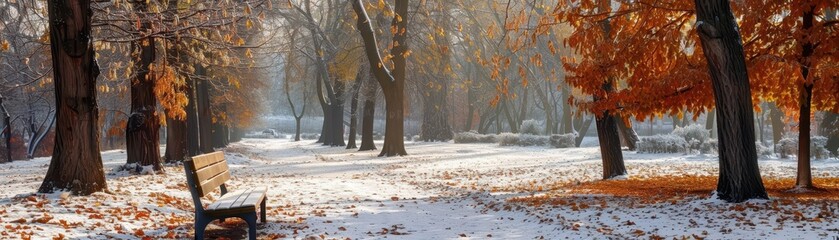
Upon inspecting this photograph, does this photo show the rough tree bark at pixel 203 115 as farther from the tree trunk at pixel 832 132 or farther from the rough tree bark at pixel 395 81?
the tree trunk at pixel 832 132

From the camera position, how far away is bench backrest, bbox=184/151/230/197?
6.64 meters

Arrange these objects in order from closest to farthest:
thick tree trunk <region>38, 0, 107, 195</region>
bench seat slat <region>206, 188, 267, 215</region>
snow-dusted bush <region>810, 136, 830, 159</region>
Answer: bench seat slat <region>206, 188, 267, 215</region>, thick tree trunk <region>38, 0, 107, 195</region>, snow-dusted bush <region>810, 136, 830, 159</region>

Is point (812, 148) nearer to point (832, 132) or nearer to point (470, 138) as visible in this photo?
point (832, 132)

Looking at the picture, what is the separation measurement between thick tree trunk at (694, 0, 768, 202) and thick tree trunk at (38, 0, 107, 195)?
296 inches

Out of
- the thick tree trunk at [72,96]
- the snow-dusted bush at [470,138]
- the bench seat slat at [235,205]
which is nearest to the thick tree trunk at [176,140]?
the thick tree trunk at [72,96]

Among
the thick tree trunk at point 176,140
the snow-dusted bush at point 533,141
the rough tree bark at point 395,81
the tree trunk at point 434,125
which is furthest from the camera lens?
the tree trunk at point 434,125

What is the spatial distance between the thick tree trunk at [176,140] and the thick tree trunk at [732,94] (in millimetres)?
13294

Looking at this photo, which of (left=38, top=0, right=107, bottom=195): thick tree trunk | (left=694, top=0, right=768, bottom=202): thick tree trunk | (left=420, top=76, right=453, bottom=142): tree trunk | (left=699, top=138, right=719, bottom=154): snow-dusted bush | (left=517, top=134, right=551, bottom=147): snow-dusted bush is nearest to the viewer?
(left=694, top=0, right=768, bottom=202): thick tree trunk

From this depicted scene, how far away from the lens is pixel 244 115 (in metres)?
48.4

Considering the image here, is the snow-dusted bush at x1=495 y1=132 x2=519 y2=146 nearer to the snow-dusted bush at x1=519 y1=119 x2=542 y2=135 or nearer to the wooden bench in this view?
the snow-dusted bush at x1=519 y1=119 x2=542 y2=135

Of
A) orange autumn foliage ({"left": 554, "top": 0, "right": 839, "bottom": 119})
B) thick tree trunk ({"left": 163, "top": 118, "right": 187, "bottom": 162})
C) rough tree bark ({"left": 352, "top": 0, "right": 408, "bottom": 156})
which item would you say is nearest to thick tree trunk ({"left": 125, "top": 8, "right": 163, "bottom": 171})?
thick tree trunk ({"left": 163, "top": 118, "right": 187, "bottom": 162})

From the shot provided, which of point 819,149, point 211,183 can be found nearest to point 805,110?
point 211,183

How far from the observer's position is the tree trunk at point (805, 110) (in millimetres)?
9555

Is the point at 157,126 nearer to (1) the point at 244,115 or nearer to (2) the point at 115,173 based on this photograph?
(2) the point at 115,173
